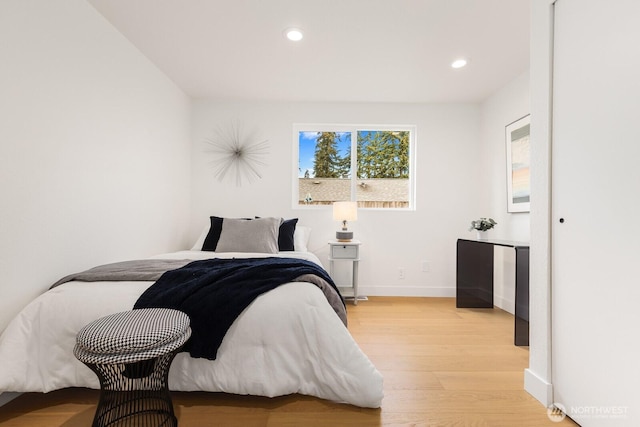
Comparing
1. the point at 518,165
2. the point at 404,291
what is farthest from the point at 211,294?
the point at 518,165

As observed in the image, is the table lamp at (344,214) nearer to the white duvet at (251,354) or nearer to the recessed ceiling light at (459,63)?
the recessed ceiling light at (459,63)

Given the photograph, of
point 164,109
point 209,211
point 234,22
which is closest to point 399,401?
point 234,22

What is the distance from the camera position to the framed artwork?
2.89 meters

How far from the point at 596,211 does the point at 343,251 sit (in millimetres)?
2308

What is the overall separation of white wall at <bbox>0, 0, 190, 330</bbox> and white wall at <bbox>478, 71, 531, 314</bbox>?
3.49 m

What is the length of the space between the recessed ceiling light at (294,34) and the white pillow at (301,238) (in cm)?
182

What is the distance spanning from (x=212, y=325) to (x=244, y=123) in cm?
281

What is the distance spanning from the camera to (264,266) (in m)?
1.76

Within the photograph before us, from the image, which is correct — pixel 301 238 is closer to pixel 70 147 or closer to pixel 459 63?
pixel 70 147

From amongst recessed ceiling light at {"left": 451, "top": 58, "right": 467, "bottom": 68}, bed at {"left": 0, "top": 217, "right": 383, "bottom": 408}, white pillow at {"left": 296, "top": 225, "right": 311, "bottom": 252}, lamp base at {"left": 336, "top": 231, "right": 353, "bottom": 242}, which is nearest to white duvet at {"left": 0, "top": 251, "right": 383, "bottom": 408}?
bed at {"left": 0, "top": 217, "right": 383, "bottom": 408}

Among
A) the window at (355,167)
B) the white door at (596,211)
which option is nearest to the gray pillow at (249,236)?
the window at (355,167)

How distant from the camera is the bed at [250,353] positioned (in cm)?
149

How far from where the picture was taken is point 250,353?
1.53m

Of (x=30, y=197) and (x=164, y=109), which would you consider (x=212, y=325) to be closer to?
(x=30, y=197)
